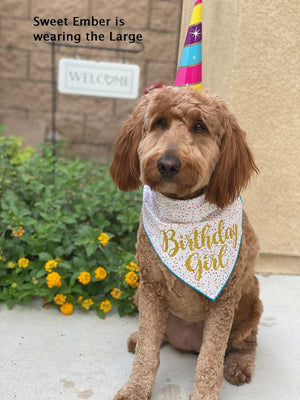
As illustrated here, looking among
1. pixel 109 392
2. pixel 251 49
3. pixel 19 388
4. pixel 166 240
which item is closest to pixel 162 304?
pixel 166 240

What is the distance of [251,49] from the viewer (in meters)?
3.04

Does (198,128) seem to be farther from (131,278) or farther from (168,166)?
(131,278)

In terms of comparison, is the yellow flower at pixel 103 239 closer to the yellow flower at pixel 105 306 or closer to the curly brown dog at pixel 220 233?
the yellow flower at pixel 105 306

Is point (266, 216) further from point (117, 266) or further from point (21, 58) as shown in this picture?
point (21, 58)

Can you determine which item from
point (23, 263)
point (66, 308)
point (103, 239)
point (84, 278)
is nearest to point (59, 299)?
point (66, 308)

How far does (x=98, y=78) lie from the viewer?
12.4 ft

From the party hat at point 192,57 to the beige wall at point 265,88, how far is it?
0.38 metres

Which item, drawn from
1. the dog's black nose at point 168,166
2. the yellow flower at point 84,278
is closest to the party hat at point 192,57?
the dog's black nose at point 168,166

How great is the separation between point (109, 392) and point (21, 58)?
170 inches

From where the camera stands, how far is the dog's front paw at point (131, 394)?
205 cm

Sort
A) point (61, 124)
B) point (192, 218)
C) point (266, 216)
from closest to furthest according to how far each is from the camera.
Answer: point (192, 218)
point (266, 216)
point (61, 124)

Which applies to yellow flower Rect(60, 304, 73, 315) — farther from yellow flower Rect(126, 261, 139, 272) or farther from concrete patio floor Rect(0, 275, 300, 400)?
yellow flower Rect(126, 261, 139, 272)

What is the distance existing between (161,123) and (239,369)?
4.09 ft

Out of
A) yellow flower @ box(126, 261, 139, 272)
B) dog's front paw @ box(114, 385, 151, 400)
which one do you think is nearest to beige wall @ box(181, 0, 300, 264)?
yellow flower @ box(126, 261, 139, 272)
